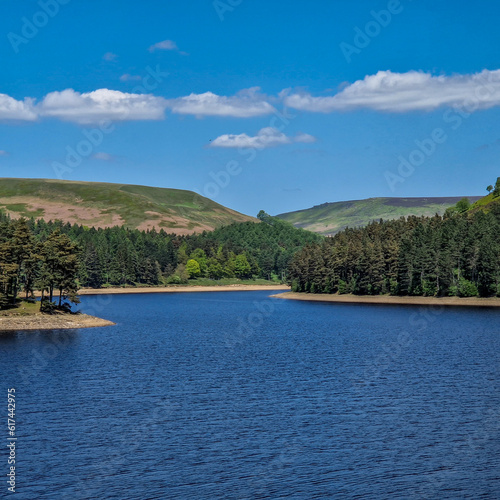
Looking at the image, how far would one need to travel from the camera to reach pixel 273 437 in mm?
47688

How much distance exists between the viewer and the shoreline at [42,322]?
115m

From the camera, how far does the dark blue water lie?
38812mm

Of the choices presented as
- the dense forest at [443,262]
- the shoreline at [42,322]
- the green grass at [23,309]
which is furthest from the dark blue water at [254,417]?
the dense forest at [443,262]

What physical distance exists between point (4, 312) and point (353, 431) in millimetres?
87087

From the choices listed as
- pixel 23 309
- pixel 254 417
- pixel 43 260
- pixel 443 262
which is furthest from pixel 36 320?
pixel 443 262

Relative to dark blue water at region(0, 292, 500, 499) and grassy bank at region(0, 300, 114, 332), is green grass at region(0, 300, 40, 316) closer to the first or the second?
grassy bank at region(0, 300, 114, 332)

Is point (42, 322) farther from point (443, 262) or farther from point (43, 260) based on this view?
point (443, 262)

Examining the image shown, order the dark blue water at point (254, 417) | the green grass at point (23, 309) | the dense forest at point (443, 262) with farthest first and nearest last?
the dense forest at point (443, 262) < the green grass at point (23, 309) < the dark blue water at point (254, 417)

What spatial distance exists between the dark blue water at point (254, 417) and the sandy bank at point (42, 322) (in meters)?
12.3

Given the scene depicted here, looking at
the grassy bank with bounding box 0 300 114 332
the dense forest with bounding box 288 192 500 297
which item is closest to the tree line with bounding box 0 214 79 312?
the grassy bank with bounding box 0 300 114 332

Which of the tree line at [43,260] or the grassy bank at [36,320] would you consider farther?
the tree line at [43,260]

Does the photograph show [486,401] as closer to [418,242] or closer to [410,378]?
[410,378]

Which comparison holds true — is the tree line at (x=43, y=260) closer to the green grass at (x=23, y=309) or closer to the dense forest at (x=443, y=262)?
the green grass at (x=23, y=309)

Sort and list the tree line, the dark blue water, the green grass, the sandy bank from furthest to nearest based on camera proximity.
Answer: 1. the tree line
2. the green grass
3. the sandy bank
4. the dark blue water
